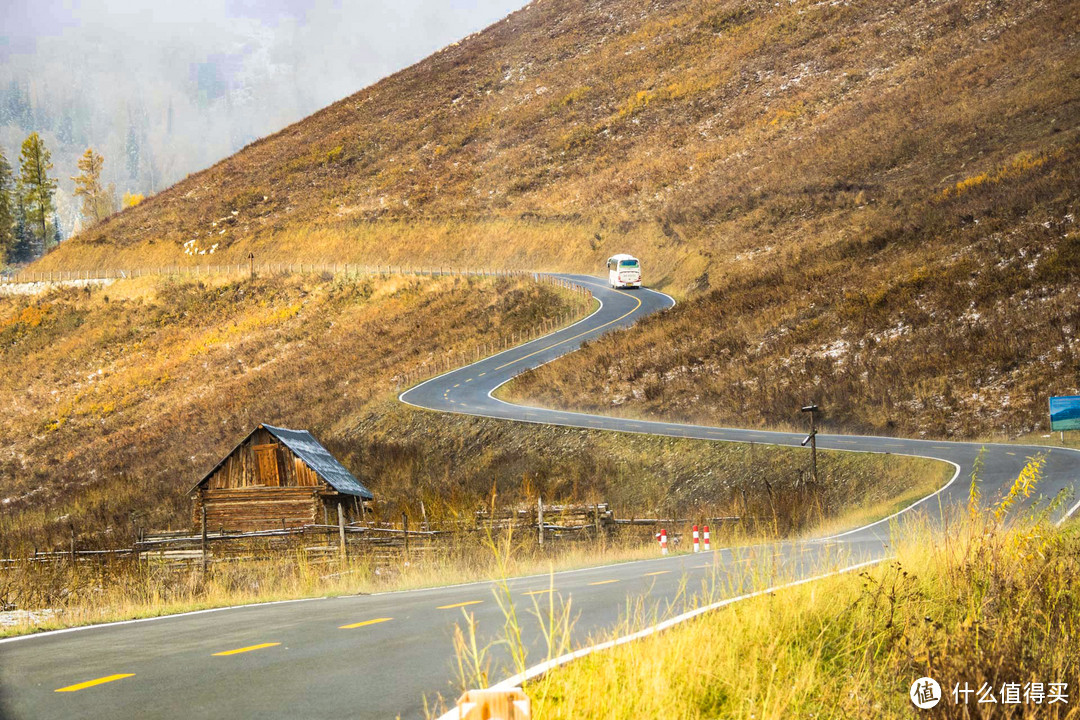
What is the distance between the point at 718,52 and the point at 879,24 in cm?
1798

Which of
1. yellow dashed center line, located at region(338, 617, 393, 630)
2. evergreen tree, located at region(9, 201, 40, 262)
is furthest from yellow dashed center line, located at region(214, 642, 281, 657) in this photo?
evergreen tree, located at region(9, 201, 40, 262)

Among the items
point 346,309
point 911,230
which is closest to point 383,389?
point 346,309

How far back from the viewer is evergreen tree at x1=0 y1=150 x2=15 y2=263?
14338cm

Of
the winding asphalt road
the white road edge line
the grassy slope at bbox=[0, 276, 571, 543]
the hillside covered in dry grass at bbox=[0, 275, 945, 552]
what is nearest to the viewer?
the white road edge line

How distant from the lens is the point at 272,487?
1449 inches

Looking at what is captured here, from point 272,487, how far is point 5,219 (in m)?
127

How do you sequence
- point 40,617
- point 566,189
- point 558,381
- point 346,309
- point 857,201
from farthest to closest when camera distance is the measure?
point 566,189, point 346,309, point 857,201, point 558,381, point 40,617

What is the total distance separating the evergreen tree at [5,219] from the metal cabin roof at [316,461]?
119567mm

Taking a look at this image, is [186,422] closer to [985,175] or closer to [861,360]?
[861,360]

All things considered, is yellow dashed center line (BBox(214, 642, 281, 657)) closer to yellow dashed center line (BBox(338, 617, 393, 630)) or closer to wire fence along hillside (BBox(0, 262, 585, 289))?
yellow dashed center line (BBox(338, 617, 393, 630))

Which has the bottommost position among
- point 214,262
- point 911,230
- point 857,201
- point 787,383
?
point 787,383

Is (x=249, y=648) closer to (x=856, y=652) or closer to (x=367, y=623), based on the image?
(x=367, y=623)

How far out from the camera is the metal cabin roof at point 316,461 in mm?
36219

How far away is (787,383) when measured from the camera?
152 feet
